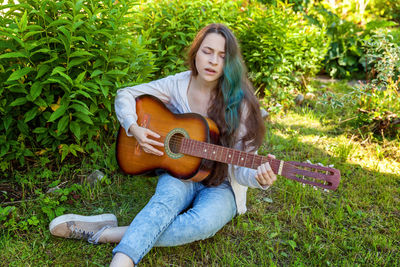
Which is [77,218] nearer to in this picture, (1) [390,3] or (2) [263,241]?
(2) [263,241]

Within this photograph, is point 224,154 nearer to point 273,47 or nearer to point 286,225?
point 286,225

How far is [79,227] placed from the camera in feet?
7.32

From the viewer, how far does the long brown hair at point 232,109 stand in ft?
7.44

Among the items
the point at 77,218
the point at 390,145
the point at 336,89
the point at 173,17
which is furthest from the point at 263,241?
the point at 336,89

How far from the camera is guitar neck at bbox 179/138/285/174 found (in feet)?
6.38

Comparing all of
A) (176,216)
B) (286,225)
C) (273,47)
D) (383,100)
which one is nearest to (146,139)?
(176,216)

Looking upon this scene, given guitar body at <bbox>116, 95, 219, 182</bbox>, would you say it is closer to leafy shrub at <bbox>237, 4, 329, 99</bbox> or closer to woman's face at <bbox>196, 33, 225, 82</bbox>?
woman's face at <bbox>196, 33, 225, 82</bbox>

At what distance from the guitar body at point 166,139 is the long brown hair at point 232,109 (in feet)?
0.27

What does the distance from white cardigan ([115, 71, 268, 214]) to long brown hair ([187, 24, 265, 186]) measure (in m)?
0.05

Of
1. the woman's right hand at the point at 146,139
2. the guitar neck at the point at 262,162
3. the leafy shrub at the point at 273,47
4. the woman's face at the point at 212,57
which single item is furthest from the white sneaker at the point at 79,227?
the leafy shrub at the point at 273,47

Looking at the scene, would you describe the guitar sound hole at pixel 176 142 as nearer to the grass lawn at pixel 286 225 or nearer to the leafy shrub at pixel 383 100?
the grass lawn at pixel 286 225

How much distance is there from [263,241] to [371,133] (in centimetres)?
204

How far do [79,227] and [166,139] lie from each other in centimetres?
82

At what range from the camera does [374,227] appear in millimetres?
2488
